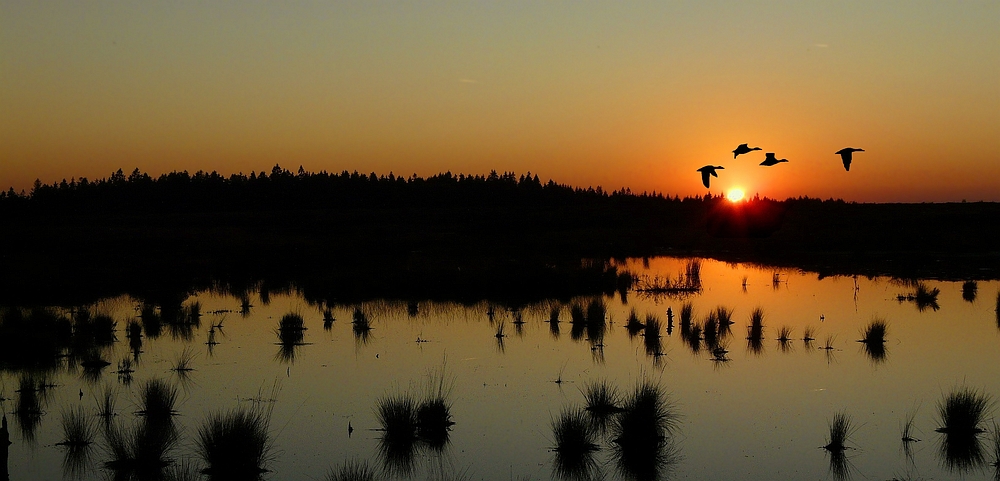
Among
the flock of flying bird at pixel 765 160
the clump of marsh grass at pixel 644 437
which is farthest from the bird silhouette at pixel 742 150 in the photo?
the clump of marsh grass at pixel 644 437

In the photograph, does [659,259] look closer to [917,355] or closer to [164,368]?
[917,355]

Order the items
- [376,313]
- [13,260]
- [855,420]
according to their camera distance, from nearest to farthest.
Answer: [855,420] → [376,313] → [13,260]

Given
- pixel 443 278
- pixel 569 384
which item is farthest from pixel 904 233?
pixel 569 384

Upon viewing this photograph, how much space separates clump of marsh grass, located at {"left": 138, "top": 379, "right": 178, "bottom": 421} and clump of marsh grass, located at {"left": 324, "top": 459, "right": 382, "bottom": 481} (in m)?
3.27

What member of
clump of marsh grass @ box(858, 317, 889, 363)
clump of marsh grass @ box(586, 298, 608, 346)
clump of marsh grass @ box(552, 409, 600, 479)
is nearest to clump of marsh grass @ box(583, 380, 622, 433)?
clump of marsh grass @ box(552, 409, 600, 479)

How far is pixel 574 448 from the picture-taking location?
1077cm

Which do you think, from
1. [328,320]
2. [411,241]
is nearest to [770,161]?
[328,320]

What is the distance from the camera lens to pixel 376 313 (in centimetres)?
2330

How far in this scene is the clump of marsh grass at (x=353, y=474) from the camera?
887 centimetres

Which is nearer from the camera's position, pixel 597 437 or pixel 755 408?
pixel 597 437

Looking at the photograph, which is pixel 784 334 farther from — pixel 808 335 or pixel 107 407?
pixel 107 407

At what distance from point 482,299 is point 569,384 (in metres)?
12.3

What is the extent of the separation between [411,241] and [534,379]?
125 ft

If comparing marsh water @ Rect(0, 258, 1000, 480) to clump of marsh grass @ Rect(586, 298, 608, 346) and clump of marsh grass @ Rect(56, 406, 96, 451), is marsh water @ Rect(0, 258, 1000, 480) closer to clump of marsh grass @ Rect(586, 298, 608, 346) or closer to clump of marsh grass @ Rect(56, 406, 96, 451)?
clump of marsh grass @ Rect(586, 298, 608, 346)
